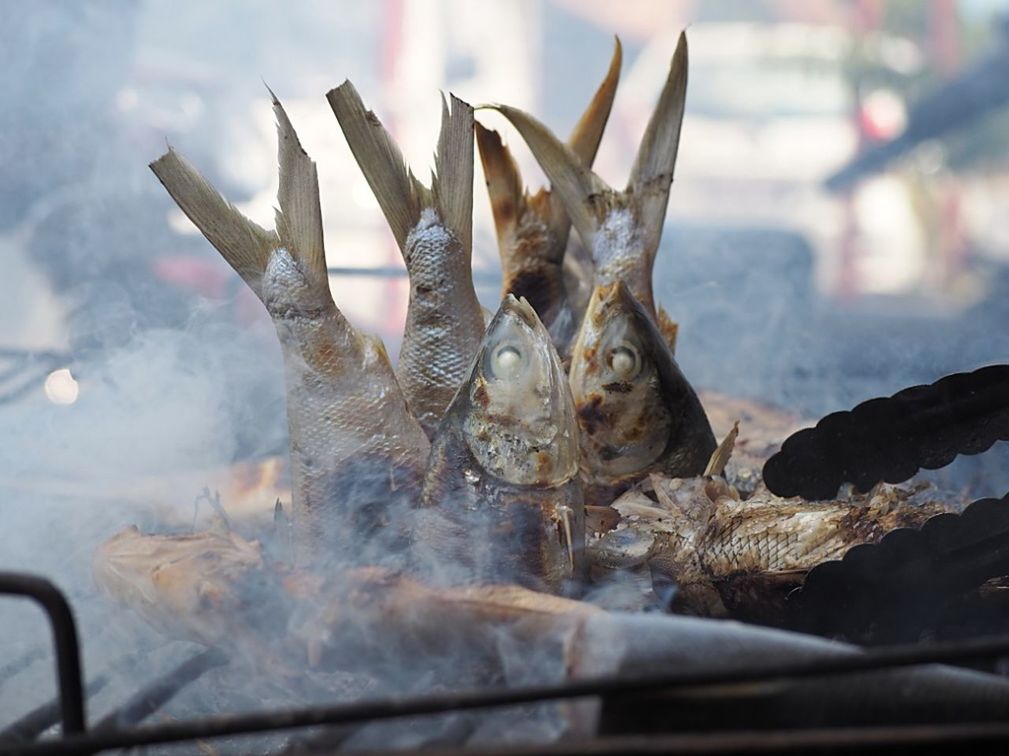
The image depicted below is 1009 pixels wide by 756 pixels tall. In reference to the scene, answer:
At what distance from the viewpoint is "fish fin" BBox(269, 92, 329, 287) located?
115 inches

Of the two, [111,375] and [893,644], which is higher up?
[111,375]

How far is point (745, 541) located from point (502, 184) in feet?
6.47

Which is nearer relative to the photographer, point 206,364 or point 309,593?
point 309,593

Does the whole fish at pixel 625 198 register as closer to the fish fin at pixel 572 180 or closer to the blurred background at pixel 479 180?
the fish fin at pixel 572 180

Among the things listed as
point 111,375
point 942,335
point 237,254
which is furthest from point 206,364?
point 942,335

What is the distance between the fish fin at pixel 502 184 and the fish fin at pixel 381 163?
86 cm

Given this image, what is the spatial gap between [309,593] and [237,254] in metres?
1.06

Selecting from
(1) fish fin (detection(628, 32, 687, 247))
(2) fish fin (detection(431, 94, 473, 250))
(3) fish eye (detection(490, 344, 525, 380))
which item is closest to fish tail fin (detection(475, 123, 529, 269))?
(1) fish fin (detection(628, 32, 687, 247))

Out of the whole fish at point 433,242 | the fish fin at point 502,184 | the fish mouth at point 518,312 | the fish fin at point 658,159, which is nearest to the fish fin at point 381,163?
the whole fish at point 433,242

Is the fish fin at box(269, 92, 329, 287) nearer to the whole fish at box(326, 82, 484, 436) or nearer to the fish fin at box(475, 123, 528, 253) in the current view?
the whole fish at box(326, 82, 484, 436)

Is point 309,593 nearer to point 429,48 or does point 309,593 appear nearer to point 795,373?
point 795,373

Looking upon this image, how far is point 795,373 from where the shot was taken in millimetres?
5617

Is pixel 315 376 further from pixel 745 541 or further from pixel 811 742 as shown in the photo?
pixel 811 742

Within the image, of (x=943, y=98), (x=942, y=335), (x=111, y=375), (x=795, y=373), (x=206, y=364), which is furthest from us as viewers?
(x=943, y=98)
